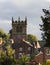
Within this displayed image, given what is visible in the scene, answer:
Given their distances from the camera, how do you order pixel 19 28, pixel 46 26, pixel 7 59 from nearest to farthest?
1. pixel 46 26
2. pixel 7 59
3. pixel 19 28

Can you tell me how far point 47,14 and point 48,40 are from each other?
331 cm

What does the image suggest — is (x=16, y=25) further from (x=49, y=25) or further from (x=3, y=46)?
(x=49, y=25)

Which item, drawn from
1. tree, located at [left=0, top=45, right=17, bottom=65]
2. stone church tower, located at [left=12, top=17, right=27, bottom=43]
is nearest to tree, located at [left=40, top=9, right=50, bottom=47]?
tree, located at [left=0, top=45, right=17, bottom=65]

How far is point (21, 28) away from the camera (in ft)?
543

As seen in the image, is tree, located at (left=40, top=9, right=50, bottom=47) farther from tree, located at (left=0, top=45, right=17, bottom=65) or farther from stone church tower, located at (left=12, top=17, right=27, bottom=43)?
stone church tower, located at (left=12, top=17, right=27, bottom=43)

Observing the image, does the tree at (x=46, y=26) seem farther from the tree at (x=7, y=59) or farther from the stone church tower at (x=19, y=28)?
the stone church tower at (x=19, y=28)

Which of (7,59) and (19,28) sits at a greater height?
(19,28)

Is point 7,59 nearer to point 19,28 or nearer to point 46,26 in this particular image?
point 46,26

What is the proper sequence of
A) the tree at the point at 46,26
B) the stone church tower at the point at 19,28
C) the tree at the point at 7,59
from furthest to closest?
the stone church tower at the point at 19,28, the tree at the point at 7,59, the tree at the point at 46,26

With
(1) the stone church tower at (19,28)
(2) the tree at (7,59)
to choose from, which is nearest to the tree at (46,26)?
(2) the tree at (7,59)

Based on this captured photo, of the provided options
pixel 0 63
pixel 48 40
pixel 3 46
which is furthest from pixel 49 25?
pixel 3 46

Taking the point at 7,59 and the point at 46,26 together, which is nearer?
the point at 46,26

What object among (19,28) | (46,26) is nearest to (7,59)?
(46,26)

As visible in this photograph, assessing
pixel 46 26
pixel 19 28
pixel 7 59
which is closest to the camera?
pixel 46 26
